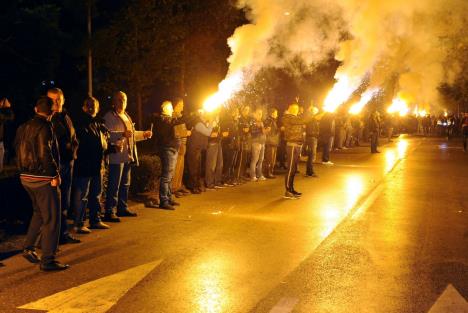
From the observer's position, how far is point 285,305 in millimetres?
5238

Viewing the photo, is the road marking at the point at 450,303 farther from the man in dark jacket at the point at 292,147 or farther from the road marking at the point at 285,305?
the man in dark jacket at the point at 292,147

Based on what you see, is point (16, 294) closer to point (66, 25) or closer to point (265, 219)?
point (265, 219)

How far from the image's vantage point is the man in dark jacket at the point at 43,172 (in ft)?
20.5

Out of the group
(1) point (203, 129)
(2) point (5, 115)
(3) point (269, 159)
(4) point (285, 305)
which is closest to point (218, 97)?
(1) point (203, 129)

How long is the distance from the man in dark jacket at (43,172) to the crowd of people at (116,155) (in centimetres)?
1

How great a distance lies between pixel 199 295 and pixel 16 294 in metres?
1.74

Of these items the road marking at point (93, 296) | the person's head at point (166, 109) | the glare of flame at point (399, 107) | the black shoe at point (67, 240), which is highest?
the glare of flame at point (399, 107)

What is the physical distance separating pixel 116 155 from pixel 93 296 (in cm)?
386

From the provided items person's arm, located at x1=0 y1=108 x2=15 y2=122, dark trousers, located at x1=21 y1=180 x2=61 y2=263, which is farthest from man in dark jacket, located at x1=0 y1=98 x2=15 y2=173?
dark trousers, located at x1=21 y1=180 x2=61 y2=263

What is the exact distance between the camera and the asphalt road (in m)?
5.36

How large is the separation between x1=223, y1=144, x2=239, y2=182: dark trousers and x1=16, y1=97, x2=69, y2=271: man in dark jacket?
7695 millimetres

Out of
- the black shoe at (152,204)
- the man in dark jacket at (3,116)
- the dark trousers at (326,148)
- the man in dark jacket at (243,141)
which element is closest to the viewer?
the black shoe at (152,204)

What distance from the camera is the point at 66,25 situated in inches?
Answer: 625

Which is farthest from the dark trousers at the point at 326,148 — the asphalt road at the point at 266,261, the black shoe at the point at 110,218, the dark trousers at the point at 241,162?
the black shoe at the point at 110,218
